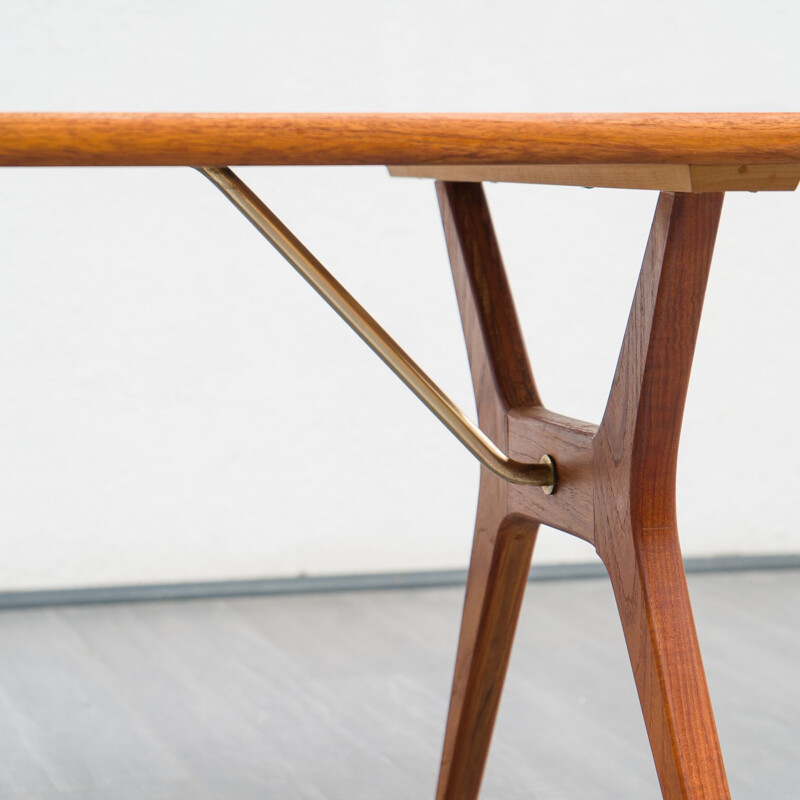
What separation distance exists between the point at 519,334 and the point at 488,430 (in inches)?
4.2

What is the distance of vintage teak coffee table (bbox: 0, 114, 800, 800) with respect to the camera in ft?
1.92

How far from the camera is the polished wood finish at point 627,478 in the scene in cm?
81

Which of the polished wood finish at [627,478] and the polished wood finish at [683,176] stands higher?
the polished wood finish at [683,176]

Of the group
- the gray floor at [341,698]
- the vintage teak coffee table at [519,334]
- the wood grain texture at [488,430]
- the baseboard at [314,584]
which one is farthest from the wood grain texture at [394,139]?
the baseboard at [314,584]

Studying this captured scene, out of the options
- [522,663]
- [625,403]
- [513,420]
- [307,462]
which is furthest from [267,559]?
[625,403]

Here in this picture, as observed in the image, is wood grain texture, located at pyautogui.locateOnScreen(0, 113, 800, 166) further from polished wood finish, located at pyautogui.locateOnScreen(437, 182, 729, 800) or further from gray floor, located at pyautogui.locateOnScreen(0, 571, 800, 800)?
gray floor, located at pyautogui.locateOnScreen(0, 571, 800, 800)

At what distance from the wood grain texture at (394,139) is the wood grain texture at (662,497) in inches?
5.2

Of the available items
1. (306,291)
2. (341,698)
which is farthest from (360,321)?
(306,291)

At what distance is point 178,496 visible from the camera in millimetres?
2496

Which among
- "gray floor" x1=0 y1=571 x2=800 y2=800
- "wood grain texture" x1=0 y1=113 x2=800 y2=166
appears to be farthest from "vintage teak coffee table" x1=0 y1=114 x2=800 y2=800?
"gray floor" x1=0 y1=571 x2=800 y2=800

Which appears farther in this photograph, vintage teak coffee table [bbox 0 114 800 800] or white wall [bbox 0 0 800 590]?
white wall [bbox 0 0 800 590]

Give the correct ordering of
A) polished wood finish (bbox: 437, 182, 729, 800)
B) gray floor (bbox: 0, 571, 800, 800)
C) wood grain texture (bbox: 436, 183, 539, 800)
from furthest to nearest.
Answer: gray floor (bbox: 0, 571, 800, 800) → wood grain texture (bbox: 436, 183, 539, 800) → polished wood finish (bbox: 437, 182, 729, 800)

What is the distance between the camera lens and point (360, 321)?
913 mm

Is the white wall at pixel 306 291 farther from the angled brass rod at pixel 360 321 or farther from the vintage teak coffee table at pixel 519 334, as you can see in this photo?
the angled brass rod at pixel 360 321
